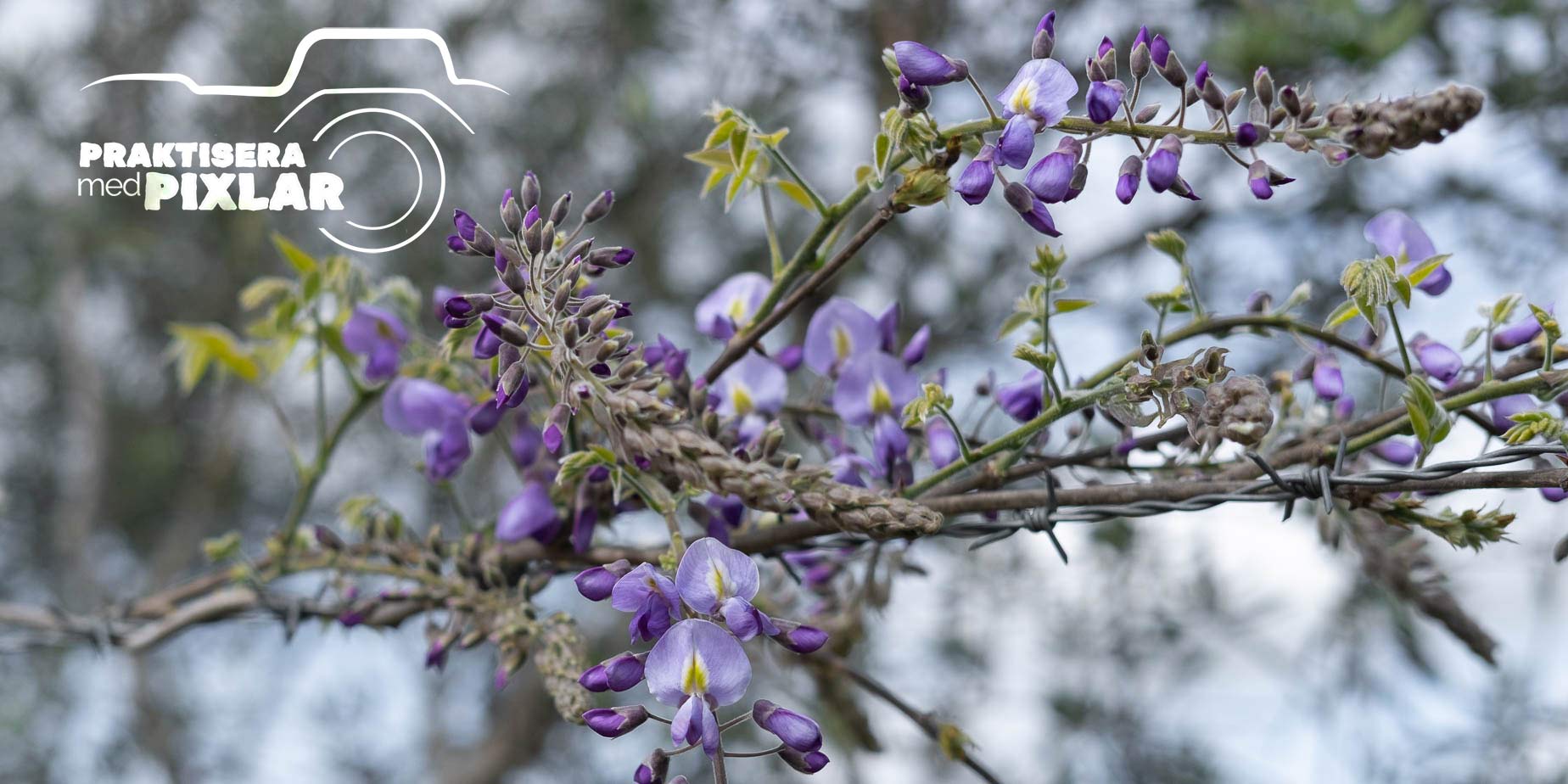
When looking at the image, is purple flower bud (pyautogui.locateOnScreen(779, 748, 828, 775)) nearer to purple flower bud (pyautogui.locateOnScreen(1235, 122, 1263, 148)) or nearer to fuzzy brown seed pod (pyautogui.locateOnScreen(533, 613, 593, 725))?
fuzzy brown seed pod (pyautogui.locateOnScreen(533, 613, 593, 725))

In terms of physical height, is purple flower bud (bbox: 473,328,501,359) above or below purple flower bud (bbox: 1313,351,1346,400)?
below

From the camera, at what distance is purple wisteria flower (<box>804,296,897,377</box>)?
0.74 metres

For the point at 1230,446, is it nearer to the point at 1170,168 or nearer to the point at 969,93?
the point at 1170,168

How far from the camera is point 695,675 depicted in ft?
1.69

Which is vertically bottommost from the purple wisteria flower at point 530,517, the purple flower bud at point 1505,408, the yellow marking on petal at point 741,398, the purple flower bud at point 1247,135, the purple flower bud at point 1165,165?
the purple wisteria flower at point 530,517

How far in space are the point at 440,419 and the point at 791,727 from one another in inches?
13.2

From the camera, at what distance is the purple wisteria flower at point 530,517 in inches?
26.8

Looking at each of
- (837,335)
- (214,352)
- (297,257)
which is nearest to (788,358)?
(837,335)

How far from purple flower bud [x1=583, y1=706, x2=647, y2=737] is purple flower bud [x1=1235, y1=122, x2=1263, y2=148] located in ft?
1.21

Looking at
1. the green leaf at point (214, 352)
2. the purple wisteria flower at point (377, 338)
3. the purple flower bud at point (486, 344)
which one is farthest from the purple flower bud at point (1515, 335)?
the green leaf at point (214, 352)

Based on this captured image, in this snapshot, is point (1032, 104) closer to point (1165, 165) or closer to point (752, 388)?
point (1165, 165)

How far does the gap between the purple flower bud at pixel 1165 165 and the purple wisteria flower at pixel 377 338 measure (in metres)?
0.51

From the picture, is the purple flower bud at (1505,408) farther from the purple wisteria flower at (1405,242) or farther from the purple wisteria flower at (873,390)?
the purple wisteria flower at (873,390)

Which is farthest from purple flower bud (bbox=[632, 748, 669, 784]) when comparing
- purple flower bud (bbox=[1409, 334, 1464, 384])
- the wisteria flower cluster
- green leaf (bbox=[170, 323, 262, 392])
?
green leaf (bbox=[170, 323, 262, 392])
